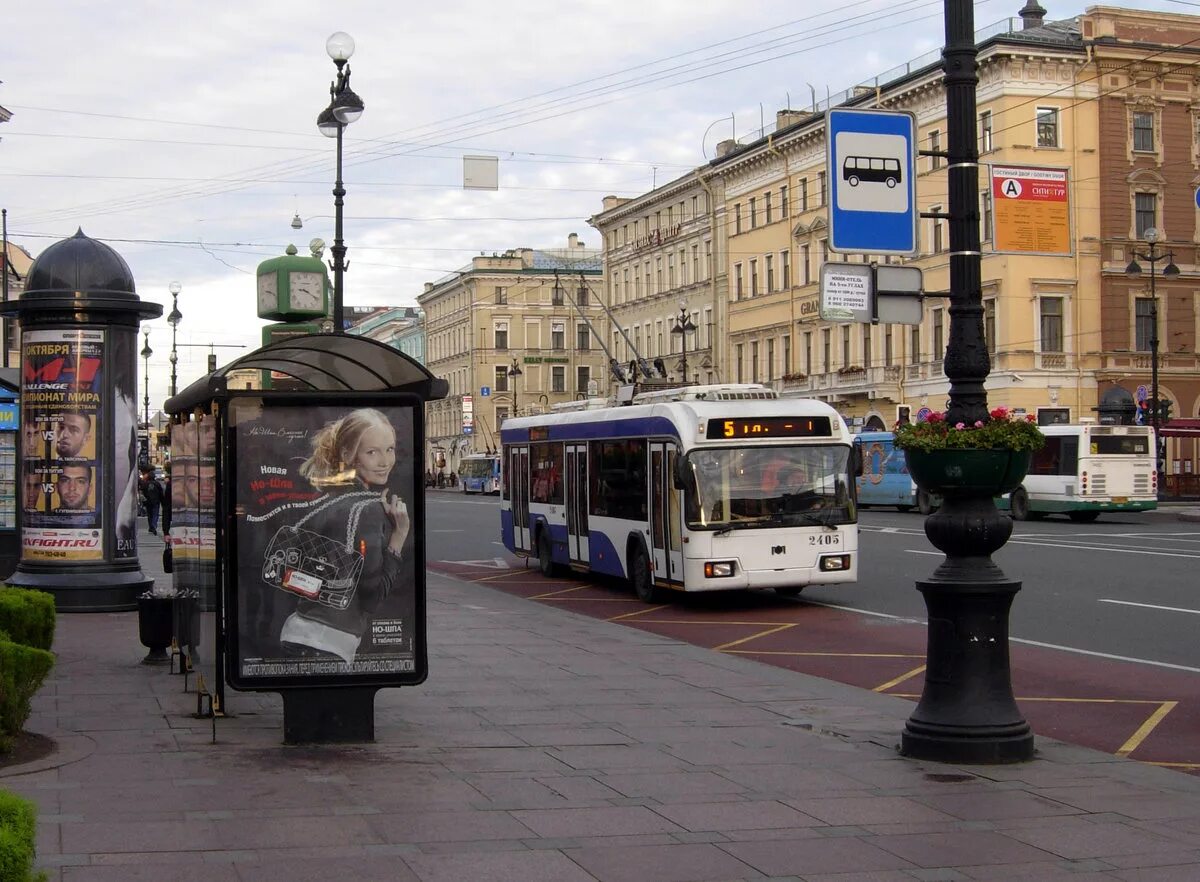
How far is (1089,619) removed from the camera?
60.3 feet

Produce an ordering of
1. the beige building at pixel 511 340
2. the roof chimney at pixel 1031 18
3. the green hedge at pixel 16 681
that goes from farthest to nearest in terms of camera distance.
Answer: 1. the beige building at pixel 511 340
2. the roof chimney at pixel 1031 18
3. the green hedge at pixel 16 681

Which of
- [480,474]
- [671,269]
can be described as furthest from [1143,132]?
[480,474]

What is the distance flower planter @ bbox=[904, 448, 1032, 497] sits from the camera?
981 centimetres

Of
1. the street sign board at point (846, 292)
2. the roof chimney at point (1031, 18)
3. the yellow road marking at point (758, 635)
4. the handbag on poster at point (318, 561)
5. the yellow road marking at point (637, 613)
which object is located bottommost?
the yellow road marking at point (758, 635)

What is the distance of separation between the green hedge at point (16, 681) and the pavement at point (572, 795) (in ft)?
1.11

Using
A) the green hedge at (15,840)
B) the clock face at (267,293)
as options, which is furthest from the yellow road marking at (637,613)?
the green hedge at (15,840)

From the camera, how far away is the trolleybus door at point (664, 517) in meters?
20.5

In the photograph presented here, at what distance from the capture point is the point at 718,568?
1998 centimetres

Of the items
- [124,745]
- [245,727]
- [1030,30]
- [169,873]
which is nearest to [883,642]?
[245,727]

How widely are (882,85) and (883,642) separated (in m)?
48.7

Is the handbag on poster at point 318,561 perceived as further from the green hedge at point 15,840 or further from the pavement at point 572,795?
the green hedge at point 15,840

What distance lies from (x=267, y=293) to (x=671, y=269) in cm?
6433

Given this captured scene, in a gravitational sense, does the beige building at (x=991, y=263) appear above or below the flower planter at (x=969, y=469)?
above

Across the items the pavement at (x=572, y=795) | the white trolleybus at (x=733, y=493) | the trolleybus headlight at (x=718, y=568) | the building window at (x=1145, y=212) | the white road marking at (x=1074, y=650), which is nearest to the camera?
the pavement at (x=572, y=795)
